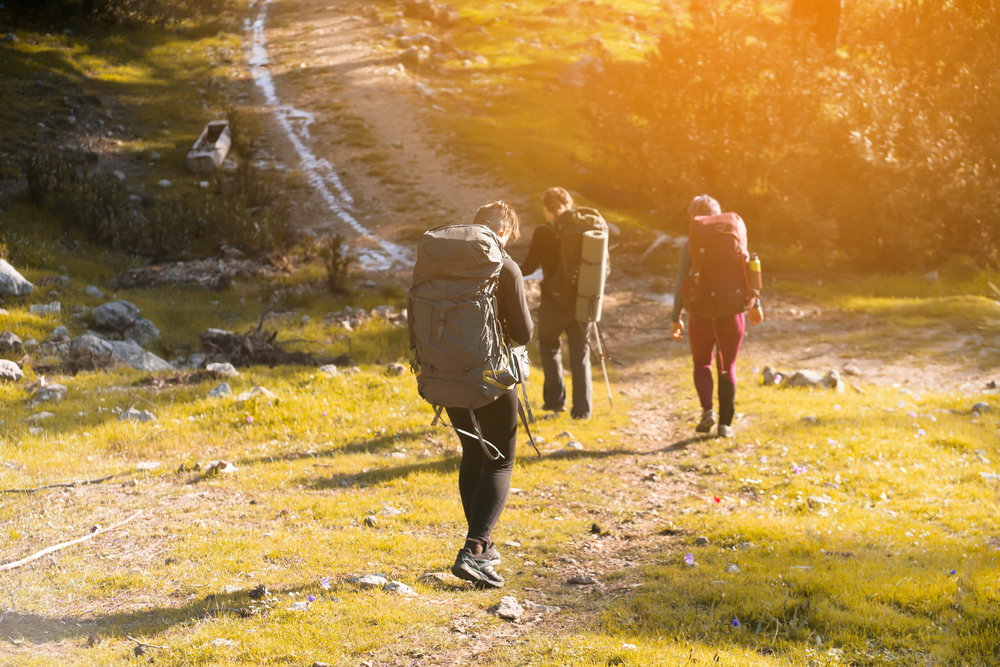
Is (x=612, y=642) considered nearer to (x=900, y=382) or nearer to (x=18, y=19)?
(x=900, y=382)

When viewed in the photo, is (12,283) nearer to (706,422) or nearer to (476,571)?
(476,571)

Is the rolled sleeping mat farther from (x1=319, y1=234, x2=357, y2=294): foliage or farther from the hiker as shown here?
(x1=319, y1=234, x2=357, y2=294): foliage

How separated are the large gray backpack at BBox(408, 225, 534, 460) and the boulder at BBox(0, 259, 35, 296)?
369 inches

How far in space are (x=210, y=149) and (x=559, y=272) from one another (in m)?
15.6

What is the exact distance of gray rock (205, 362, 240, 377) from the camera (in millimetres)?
9383

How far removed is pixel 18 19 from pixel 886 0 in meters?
26.3

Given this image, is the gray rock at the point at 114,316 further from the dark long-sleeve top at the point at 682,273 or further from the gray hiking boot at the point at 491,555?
the gray hiking boot at the point at 491,555

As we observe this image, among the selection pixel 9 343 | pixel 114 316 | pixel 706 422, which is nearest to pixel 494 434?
pixel 706 422

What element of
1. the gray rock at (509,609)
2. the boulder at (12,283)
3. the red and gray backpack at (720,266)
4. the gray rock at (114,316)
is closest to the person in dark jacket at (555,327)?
the red and gray backpack at (720,266)

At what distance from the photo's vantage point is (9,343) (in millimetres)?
9367

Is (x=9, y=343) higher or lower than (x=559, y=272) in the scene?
lower

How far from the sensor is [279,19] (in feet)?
121

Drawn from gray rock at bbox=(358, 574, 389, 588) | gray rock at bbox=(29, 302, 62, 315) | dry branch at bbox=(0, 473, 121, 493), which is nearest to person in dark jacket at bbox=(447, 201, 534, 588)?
gray rock at bbox=(358, 574, 389, 588)

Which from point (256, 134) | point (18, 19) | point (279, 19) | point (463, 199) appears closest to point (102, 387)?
point (463, 199)
